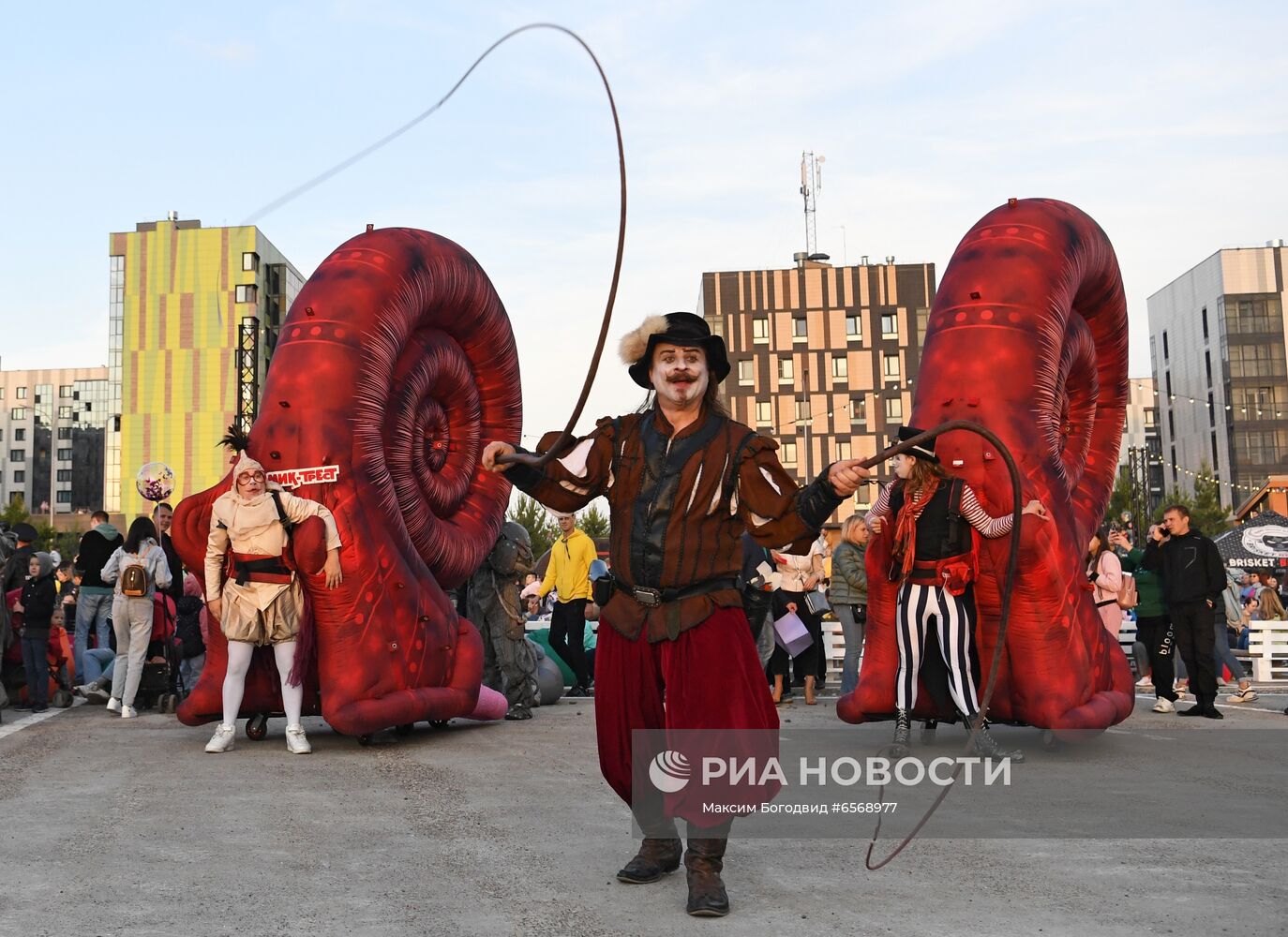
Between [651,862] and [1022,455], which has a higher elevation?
[1022,455]

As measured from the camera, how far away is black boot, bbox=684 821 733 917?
389 cm

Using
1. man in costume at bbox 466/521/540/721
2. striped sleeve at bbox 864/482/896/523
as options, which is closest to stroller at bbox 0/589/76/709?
man in costume at bbox 466/521/540/721

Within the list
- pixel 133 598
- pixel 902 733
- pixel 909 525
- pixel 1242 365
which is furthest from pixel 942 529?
pixel 1242 365

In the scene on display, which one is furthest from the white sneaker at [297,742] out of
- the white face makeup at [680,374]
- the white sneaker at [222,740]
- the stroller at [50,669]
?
the stroller at [50,669]

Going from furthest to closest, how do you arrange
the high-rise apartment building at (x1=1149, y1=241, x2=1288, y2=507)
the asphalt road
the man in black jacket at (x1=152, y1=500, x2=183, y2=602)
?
1. the high-rise apartment building at (x1=1149, y1=241, x2=1288, y2=507)
2. the man in black jacket at (x1=152, y1=500, x2=183, y2=602)
3. the asphalt road

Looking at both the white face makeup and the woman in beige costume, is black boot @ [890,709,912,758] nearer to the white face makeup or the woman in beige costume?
the woman in beige costume

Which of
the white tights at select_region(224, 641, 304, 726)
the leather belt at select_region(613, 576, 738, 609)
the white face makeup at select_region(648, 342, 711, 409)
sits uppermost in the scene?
the white face makeup at select_region(648, 342, 711, 409)

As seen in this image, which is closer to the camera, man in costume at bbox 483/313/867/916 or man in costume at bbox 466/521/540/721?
man in costume at bbox 483/313/867/916

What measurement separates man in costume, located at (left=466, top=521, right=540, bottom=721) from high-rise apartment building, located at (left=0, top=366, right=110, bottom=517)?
114m

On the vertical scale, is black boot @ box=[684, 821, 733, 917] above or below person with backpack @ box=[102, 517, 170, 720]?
below

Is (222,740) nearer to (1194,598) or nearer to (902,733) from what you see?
(902,733)

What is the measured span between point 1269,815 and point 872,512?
310 cm

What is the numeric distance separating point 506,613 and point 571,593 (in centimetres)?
214

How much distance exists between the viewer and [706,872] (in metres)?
4.04
